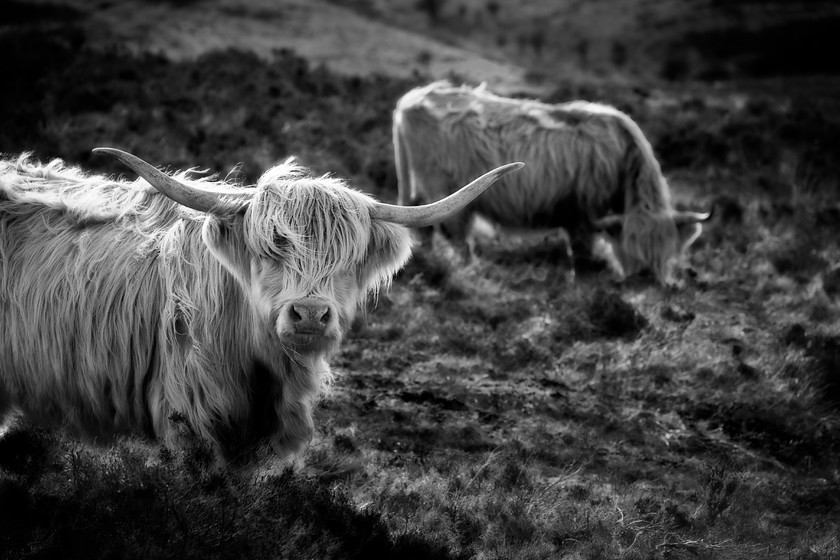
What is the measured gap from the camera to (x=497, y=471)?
17.7 feet

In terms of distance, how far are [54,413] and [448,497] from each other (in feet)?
7.03

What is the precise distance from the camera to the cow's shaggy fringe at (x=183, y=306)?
4242 mm

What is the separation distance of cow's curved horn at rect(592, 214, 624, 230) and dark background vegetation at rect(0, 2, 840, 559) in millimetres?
474

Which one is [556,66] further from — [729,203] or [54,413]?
[54,413]

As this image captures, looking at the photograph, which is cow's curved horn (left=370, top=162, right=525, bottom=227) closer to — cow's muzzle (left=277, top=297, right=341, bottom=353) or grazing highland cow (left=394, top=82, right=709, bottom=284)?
cow's muzzle (left=277, top=297, right=341, bottom=353)

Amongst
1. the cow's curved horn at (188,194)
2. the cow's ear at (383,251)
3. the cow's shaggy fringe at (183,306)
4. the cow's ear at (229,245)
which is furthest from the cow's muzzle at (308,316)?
the cow's curved horn at (188,194)

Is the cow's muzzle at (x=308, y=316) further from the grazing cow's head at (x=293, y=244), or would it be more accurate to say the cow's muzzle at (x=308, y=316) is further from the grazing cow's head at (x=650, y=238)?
the grazing cow's head at (x=650, y=238)

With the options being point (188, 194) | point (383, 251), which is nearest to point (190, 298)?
point (188, 194)

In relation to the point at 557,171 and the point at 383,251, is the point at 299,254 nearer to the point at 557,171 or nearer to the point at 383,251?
the point at 383,251

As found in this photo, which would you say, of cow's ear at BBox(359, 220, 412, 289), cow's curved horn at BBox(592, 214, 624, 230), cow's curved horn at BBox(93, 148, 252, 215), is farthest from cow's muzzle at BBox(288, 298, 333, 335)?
cow's curved horn at BBox(592, 214, 624, 230)

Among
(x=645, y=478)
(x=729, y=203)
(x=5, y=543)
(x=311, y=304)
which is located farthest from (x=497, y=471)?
(x=729, y=203)

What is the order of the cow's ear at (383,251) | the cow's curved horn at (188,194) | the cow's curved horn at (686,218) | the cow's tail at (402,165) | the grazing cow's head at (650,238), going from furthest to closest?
the cow's tail at (402,165)
the cow's curved horn at (686,218)
the grazing cow's head at (650,238)
the cow's ear at (383,251)
the cow's curved horn at (188,194)

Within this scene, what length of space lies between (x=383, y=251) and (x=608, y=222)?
222 inches

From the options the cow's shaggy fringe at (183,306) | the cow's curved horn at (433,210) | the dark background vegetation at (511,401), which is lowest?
the dark background vegetation at (511,401)
